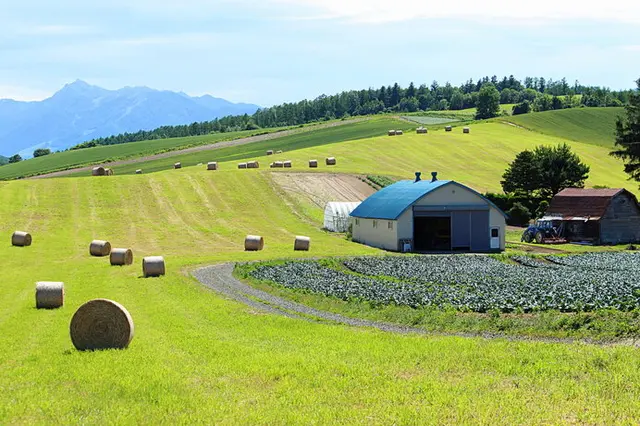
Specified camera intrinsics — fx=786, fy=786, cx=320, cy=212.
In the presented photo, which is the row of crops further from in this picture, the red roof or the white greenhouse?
the white greenhouse

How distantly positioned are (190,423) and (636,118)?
82.2 meters

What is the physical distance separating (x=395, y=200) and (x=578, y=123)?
119m

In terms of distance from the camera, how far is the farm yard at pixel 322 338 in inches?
591

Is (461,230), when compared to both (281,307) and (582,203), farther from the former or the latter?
(281,307)

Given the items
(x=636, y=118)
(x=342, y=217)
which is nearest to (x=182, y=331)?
(x=342, y=217)

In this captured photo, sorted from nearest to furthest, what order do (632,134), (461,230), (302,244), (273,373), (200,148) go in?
(273,373), (302,244), (461,230), (632,134), (200,148)

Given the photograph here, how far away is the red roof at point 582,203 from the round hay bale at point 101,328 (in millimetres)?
56649

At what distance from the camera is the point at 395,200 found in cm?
6475

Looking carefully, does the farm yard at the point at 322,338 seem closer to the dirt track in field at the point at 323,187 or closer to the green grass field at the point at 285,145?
the dirt track in field at the point at 323,187

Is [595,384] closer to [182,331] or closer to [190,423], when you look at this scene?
[190,423]

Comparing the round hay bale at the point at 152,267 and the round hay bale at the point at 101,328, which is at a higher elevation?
the round hay bale at the point at 101,328

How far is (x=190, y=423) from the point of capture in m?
14.0

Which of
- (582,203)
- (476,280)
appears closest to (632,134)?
(582,203)

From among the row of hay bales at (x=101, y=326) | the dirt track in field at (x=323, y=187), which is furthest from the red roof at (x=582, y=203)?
the row of hay bales at (x=101, y=326)
